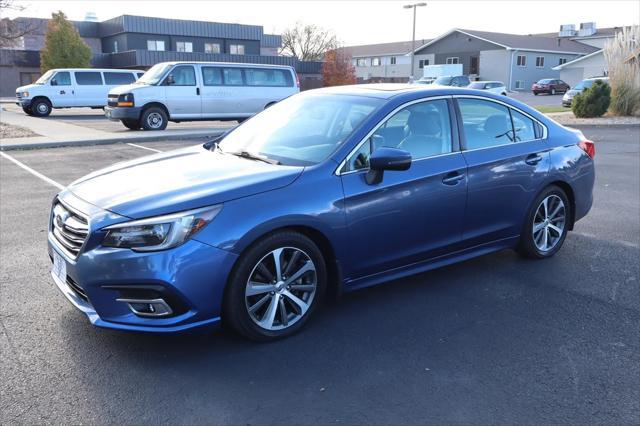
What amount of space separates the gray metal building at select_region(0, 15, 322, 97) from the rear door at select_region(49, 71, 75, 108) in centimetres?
2021

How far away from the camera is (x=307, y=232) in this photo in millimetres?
3773

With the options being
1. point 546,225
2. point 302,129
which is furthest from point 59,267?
point 546,225

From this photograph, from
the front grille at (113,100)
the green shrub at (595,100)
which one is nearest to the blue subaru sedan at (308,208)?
the front grille at (113,100)

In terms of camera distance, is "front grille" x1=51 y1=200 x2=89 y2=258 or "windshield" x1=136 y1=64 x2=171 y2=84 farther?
"windshield" x1=136 y1=64 x2=171 y2=84

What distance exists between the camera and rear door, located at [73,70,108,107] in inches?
974

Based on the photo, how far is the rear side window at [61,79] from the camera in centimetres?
2430

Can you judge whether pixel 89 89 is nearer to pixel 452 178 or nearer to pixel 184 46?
pixel 452 178

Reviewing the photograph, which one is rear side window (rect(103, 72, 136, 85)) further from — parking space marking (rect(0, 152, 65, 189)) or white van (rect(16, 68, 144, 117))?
parking space marking (rect(0, 152, 65, 189))

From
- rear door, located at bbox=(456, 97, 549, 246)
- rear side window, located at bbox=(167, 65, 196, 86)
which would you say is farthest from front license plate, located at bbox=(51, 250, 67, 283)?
rear side window, located at bbox=(167, 65, 196, 86)

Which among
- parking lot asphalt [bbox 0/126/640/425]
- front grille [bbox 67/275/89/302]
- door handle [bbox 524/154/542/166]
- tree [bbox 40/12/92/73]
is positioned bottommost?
parking lot asphalt [bbox 0/126/640/425]

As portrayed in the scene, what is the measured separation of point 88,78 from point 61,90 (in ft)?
4.02

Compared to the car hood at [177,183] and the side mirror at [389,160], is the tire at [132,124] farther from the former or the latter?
the side mirror at [389,160]

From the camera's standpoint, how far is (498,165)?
4.75 meters

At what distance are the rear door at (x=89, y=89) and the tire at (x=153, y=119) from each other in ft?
27.8
